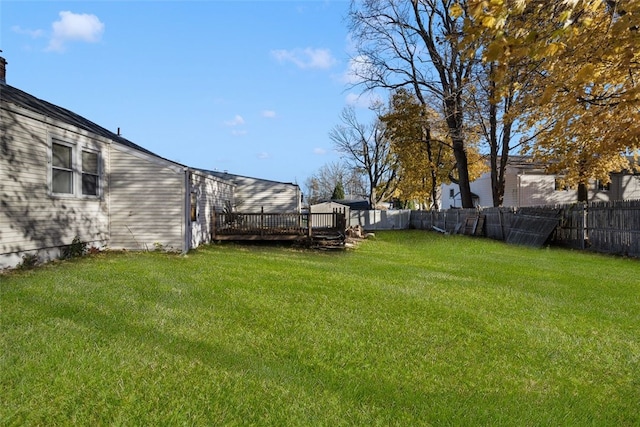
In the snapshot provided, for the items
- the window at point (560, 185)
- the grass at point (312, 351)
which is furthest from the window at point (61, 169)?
the window at point (560, 185)

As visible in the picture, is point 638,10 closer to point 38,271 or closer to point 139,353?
point 139,353

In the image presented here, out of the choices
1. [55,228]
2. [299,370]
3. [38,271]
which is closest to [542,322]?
[299,370]

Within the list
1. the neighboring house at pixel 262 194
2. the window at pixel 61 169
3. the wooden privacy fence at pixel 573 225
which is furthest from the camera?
the neighboring house at pixel 262 194

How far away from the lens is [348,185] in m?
63.3

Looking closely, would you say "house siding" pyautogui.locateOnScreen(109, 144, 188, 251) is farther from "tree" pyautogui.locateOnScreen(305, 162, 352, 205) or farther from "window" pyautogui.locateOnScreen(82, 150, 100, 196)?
"tree" pyautogui.locateOnScreen(305, 162, 352, 205)

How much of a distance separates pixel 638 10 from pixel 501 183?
62.9 feet

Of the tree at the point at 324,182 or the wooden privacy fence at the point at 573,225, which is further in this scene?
the tree at the point at 324,182

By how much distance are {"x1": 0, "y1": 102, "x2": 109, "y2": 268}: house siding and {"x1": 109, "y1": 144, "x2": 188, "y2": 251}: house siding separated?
129 cm

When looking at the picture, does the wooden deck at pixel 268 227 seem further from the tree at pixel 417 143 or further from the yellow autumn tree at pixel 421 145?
the tree at pixel 417 143

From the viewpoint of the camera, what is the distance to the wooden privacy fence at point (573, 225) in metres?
11.8

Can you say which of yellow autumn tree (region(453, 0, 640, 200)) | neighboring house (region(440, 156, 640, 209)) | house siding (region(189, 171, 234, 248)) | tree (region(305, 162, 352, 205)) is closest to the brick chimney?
house siding (region(189, 171, 234, 248))

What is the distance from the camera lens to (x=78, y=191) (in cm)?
955

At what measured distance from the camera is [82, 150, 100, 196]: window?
32.5 feet

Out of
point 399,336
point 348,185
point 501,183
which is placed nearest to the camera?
point 399,336
